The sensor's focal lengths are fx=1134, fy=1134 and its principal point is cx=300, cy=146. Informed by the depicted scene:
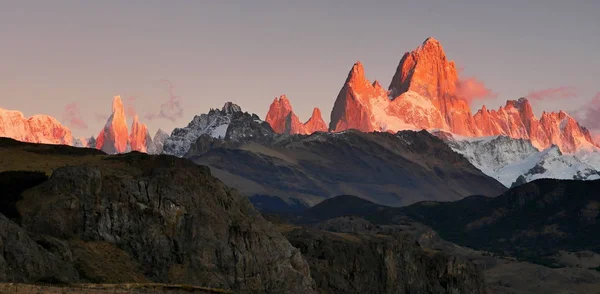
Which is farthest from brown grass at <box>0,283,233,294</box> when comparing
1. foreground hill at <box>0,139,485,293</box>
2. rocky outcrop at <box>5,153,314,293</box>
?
rocky outcrop at <box>5,153,314,293</box>

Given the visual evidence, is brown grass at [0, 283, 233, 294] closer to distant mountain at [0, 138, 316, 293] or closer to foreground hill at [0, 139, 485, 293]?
foreground hill at [0, 139, 485, 293]

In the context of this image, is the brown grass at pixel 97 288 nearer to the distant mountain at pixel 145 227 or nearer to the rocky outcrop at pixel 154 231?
the rocky outcrop at pixel 154 231

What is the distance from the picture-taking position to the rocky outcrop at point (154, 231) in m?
164

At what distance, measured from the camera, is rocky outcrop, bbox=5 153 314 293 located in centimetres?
16412

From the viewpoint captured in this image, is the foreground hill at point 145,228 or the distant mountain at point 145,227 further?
the distant mountain at point 145,227

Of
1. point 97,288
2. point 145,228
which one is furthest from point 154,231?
point 97,288

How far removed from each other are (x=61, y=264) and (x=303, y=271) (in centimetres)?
5793

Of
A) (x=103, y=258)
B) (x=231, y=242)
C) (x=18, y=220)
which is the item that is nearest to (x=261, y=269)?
(x=231, y=242)

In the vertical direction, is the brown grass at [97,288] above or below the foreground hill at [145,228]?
below

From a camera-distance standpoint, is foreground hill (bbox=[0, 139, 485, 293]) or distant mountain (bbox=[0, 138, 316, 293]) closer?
foreground hill (bbox=[0, 139, 485, 293])

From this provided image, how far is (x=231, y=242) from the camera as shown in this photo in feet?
607

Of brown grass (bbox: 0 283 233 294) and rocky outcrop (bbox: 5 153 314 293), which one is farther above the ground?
rocky outcrop (bbox: 5 153 314 293)

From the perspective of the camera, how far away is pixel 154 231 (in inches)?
7013

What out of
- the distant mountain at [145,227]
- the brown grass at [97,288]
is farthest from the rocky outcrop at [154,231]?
the brown grass at [97,288]
